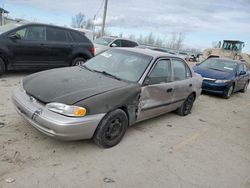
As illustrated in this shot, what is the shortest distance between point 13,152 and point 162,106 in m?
2.90

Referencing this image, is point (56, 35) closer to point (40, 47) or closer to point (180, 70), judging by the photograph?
point (40, 47)

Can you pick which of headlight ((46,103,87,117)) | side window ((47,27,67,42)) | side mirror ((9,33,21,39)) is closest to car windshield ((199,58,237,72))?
side window ((47,27,67,42))

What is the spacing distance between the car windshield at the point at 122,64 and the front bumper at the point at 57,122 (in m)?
1.20

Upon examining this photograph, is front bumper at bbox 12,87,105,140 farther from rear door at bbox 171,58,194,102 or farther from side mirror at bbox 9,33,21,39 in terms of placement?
side mirror at bbox 9,33,21,39

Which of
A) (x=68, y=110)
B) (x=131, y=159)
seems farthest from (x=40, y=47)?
(x=131, y=159)

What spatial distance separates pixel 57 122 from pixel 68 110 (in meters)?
0.21

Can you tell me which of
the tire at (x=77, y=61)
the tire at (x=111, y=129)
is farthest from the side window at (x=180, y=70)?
the tire at (x=77, y=61)

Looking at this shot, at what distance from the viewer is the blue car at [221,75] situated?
8727 millimetres

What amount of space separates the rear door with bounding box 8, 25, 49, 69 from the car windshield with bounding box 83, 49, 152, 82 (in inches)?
122

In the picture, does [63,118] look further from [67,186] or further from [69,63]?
[69,63]

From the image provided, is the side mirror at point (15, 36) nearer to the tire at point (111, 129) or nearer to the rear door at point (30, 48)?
the rear door at point (30, 48)

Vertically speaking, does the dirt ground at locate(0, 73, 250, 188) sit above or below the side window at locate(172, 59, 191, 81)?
below

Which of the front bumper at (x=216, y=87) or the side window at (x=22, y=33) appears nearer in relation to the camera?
the side window at (x=22, y=33)

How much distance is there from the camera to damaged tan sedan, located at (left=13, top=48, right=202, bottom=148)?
3.16m
